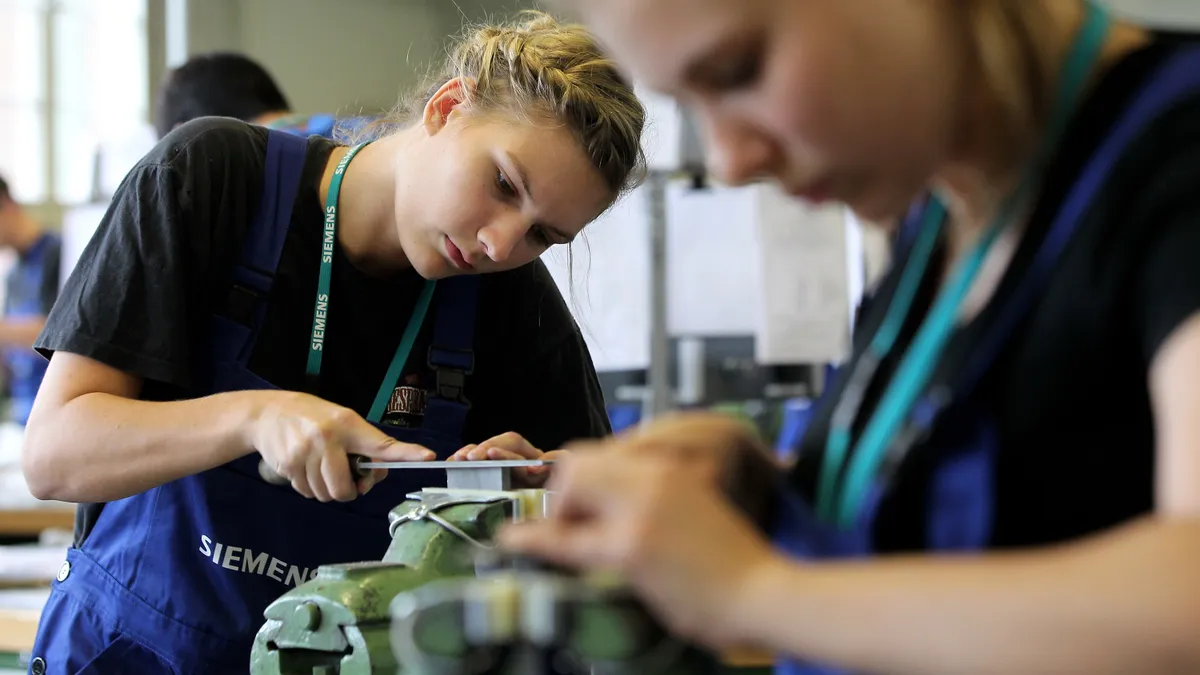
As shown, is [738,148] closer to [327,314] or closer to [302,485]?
[302,485]

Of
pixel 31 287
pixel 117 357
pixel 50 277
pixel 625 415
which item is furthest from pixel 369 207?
pixel 31 287

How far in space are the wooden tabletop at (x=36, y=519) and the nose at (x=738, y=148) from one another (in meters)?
3.58

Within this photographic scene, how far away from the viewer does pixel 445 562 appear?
111 centimetres

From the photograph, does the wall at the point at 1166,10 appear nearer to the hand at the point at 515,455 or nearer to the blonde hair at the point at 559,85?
the blonde hair at the point at 559,85

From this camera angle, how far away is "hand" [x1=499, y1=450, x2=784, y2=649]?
0.55 metres

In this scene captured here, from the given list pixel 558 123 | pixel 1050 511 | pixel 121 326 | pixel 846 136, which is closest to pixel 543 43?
pixel 558 123

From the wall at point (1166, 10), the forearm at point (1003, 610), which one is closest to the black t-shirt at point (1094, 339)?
the forearm at point (1003, 610)

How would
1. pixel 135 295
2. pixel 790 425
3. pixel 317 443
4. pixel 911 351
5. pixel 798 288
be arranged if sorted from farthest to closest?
pixel 798 288 → pixel 790 425 → pixel 135 295 → pixel 317 443 → pixel 911 351

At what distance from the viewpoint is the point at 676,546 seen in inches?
22.2

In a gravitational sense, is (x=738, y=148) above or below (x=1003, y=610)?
above

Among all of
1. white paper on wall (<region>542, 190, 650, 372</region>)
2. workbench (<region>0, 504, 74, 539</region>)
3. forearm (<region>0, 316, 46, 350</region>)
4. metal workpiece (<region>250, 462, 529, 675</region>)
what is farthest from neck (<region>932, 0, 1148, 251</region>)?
forearm (<region>0, 316, 46, 350</region>)

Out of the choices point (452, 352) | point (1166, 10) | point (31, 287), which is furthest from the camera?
point (1166, 10)

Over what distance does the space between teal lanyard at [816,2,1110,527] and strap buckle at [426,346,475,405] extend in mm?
771

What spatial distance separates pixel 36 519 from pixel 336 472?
10.1 ft
